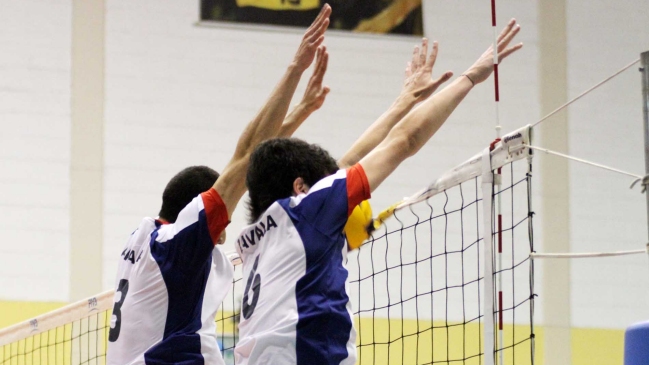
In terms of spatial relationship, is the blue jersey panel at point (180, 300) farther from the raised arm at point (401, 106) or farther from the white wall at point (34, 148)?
the white wall at point (34, 148)

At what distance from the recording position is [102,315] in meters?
9.76

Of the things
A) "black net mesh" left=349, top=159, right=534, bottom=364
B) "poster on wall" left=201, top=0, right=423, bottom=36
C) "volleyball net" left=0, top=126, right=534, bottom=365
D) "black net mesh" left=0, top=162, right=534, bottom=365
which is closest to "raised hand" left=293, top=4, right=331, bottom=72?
"volleyball net" left=0, top=126, right=534, bottom=365

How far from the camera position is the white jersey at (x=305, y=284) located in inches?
109

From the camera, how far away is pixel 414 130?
10.5ft

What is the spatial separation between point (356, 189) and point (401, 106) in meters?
0.97

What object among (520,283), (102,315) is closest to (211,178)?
(102,315)

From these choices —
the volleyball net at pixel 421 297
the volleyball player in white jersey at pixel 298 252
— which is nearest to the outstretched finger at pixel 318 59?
the volleyball player in white jersey at pixel 298 252

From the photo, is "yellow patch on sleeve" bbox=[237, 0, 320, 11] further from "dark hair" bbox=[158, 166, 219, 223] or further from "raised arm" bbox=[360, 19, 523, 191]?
"raised arm" bbox=[360, 19, 523, 191]

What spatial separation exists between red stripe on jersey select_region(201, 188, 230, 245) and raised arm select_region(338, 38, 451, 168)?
0.53 metres

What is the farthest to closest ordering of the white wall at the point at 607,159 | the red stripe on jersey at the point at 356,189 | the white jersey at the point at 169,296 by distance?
the white wall at the point at 607,159
the white jersey at the point at 169,296
the red stripe on jersey at the point at 356,189

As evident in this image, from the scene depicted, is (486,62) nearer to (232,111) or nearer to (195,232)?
(195,232)

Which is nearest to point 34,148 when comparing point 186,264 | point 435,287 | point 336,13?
point 336,13

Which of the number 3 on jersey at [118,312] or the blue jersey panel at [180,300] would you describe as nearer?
the blue jersey panel at [180,300]

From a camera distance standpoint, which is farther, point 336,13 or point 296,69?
point 336,13
